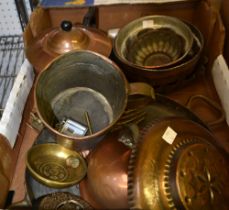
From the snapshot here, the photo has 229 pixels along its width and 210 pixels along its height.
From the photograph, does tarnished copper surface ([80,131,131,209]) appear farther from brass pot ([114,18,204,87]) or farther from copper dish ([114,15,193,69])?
copper dish ([114,15,193,69])

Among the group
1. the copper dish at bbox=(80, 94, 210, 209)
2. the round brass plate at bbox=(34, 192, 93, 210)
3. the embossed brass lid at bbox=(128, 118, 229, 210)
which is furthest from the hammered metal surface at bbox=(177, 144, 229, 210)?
the round brass plate at bbox=(34, 192, 93, 210)

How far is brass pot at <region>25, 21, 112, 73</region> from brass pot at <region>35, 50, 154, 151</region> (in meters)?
0.04

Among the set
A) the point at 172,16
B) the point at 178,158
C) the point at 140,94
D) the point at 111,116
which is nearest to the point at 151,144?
the point at 178,158

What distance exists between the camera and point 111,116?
92 cm

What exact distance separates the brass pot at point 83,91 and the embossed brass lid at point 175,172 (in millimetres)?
143

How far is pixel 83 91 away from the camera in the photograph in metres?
0.96

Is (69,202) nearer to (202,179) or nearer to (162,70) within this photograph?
(202,179)

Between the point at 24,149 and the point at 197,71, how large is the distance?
0.59 meters

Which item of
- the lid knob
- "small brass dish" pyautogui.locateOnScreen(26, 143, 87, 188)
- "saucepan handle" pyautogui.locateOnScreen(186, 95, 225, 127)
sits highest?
the lid knob

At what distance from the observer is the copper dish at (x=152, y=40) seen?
1.05 m

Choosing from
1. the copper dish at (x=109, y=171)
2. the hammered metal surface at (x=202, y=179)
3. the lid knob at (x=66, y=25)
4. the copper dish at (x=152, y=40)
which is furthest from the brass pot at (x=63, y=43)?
the hammered metal surface at (x=202, y=179)

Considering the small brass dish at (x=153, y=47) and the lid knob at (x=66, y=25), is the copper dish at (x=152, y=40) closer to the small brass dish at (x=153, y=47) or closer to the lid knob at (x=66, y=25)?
the small brass dish at (x=153, y=47)

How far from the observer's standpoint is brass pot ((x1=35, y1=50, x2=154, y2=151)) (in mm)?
801

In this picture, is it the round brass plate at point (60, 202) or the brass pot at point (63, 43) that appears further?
the brass pot at point (63, 43)
